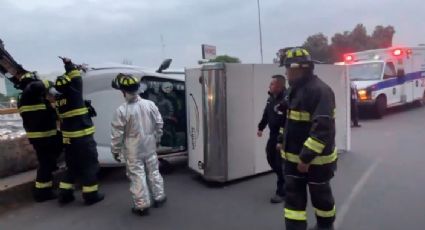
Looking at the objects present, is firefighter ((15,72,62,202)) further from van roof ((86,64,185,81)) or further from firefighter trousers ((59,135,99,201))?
van roof ((86,64,185,81))

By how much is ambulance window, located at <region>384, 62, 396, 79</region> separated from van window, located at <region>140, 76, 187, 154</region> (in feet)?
32.2

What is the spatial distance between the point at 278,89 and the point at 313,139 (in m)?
1.79

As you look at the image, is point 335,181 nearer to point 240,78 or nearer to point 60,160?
point 240,78

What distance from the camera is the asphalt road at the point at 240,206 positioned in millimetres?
4766

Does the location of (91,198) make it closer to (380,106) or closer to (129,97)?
(129,97)

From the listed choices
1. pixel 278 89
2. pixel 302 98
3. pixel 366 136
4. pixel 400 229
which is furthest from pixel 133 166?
pixel 366 136

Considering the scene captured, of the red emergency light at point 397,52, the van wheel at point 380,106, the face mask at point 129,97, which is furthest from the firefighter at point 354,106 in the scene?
the face mask at point 129,97

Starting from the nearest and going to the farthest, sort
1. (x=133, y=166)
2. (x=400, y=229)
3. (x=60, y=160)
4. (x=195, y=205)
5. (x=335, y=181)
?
(x=400, y=229) → (x=133, y=166) → (x=195, y=205) → (x=335, y=181) → (x=60, y=160)

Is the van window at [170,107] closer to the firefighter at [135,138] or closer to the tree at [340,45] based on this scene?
the firefighter at [135,138]

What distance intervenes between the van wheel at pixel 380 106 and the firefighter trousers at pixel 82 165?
35.5ft

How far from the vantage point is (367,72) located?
1467cm

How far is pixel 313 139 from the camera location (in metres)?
3.57

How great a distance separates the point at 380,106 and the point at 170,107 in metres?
9.37

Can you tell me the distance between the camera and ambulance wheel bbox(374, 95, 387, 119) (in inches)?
544
